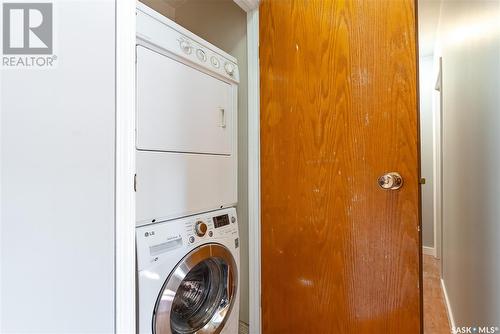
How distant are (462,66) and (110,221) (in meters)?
1.77

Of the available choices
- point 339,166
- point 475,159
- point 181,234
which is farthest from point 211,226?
point 475,159

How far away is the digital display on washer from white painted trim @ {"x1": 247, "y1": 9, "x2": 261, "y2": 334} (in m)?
0.23

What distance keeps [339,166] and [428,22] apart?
87.5 inches

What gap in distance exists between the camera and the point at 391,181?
1.10m

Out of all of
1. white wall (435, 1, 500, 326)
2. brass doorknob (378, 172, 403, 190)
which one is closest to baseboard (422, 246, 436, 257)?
white wall (435, 1, 500, 326)

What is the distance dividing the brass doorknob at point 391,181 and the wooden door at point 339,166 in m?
0.02

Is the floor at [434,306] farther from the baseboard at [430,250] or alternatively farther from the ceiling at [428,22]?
the ceiling at [428,22]

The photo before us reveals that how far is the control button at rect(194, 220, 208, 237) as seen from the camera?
3.77 ft

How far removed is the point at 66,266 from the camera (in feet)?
2.01

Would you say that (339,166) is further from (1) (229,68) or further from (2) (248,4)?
(2) (248,4)

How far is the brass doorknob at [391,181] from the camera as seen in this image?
1087 millimetres

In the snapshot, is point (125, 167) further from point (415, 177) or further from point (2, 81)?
point (415, 177)

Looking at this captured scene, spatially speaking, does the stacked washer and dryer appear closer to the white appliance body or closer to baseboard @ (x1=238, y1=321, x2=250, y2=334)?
the white appliance body

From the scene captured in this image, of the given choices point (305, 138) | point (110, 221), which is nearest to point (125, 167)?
point (110, 221)
